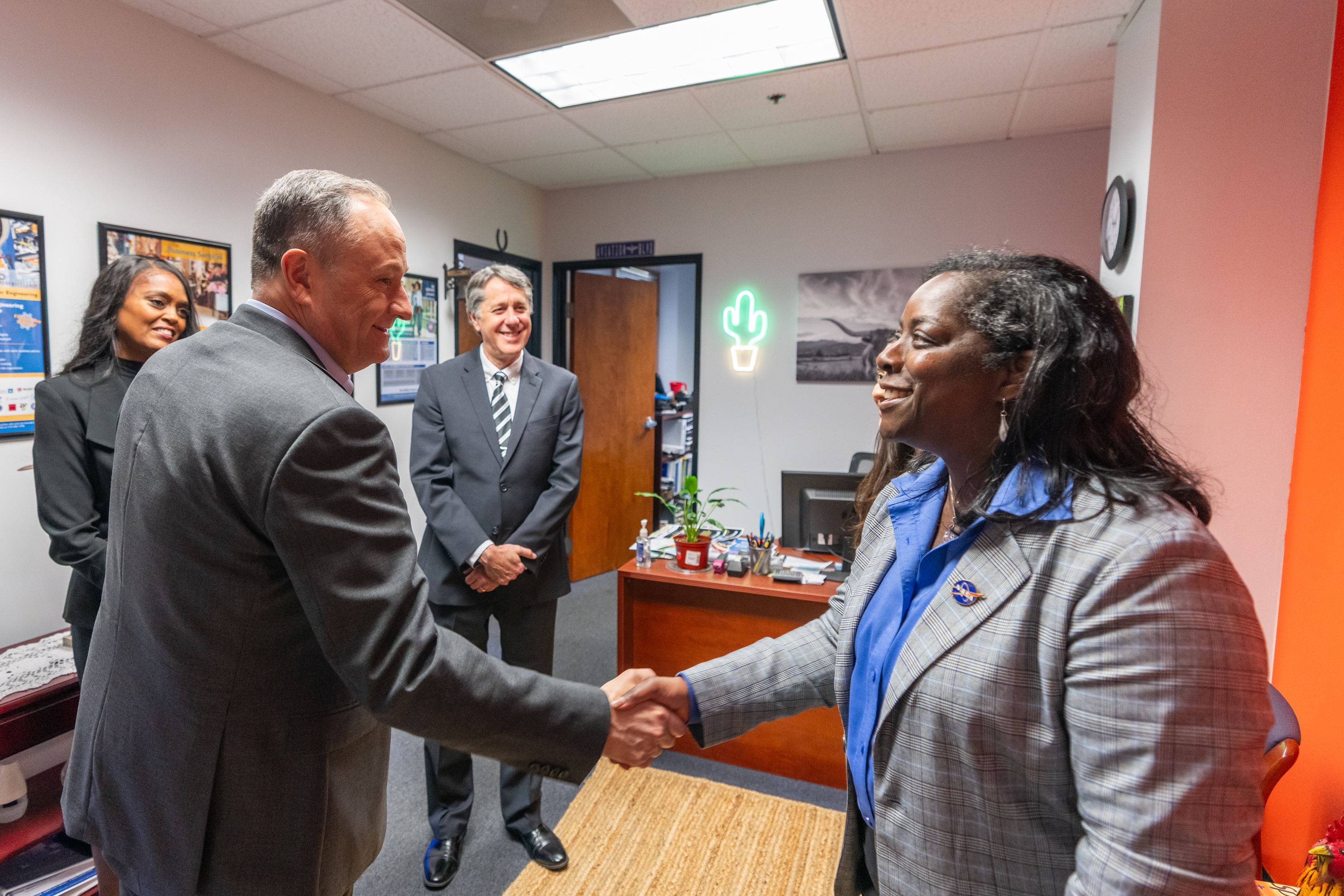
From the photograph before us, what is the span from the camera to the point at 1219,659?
2.34 feet

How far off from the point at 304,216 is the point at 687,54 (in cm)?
233

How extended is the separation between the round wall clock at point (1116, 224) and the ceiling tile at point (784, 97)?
4.10ft

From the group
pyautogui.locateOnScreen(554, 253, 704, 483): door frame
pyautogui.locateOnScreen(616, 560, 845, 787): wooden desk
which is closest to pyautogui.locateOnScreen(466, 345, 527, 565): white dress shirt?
pyautogui.locateOnScreen(616, 560, 845, 787): wooden desk

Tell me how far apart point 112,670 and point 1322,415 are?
2.98 metres

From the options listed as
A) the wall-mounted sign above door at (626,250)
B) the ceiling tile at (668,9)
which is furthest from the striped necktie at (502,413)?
the wall-mounted sign above door at (626,250)

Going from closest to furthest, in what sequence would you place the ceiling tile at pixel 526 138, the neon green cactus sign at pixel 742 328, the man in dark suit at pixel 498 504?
the man in dark suit at pixel 498 504 < the ceiling tile at pixel 526 138 < the neon green cactus sign at pixel 742 328

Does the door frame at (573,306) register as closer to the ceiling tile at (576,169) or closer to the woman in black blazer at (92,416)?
the ceiling tile at (576,169)

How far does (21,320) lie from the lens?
7.57 ft

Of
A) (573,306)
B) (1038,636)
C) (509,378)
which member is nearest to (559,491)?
(509,378)

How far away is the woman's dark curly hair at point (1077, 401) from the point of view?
88cm

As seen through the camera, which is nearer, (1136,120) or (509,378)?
(509,378)

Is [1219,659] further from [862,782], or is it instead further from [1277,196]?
[1277,196]

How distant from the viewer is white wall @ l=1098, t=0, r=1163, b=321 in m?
2.36

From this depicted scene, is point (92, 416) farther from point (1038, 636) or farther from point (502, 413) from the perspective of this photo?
point (1038, 636)
